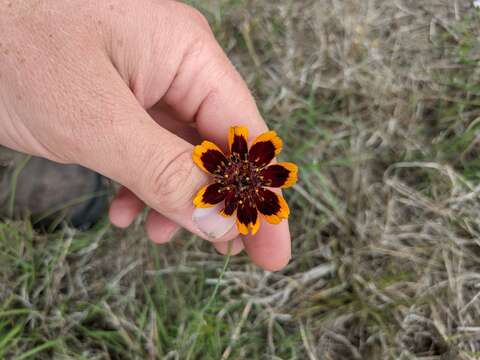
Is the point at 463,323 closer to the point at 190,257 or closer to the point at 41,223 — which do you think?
the point at 190,257

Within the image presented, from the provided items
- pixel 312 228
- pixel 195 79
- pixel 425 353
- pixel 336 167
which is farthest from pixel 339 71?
pixel 425 353

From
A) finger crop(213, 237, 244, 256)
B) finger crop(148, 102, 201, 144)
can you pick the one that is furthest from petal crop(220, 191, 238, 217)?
finger crop(148, 102, 201, 144)

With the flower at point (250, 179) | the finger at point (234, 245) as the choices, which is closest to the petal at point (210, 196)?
the flower at point (250, 179)

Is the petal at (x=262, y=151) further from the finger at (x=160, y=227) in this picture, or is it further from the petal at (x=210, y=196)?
the finger at (x=160, y=227)

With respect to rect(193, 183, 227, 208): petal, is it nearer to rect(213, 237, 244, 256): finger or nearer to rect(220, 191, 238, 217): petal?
rect(220, 191, 238, 217): petal

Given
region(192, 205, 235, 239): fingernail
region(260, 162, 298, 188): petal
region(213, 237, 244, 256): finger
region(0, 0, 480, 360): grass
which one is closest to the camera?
region(192, 205, 235, 239): fingernail

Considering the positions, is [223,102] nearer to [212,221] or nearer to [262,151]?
[262,151]

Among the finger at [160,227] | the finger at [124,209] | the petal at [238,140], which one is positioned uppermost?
the petal at [238,140]
